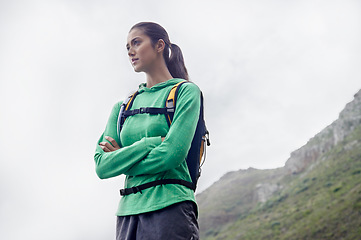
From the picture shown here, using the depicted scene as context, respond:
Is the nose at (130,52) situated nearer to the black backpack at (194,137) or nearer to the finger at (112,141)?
the black backpack at (194,137)

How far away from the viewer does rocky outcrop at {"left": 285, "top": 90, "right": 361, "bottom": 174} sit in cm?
5872

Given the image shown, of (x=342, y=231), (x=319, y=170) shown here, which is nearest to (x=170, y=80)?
(x=342, y=231)

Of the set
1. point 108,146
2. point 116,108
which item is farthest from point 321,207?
point 108,146

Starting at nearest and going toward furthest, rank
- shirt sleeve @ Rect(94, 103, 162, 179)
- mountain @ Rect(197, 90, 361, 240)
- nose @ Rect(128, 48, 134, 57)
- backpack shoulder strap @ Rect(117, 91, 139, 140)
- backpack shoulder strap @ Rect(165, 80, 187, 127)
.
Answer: shirt sleeve @ Rect(94, 103, 162, 179) < backpack shoulder strap @ Rect(165, 80, 187, 127) < backpack shoulder strap @ Rect(117, 91, 139, 140) < nose @ Rect(128, 48, 134, 57) < mountain @ Rect(197, 90, 361, 240)

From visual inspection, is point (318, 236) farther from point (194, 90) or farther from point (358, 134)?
point (194, 90)

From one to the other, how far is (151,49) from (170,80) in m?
0.26

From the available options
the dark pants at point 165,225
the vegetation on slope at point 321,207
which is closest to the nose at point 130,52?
the dark pants at point 165,225

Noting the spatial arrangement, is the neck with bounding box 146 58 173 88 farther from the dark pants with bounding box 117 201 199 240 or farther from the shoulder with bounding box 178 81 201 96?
the dark pants with bounding box 117 201 199 240

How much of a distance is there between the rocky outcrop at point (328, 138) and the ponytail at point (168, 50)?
195 ft

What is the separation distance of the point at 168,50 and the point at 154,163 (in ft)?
3.17

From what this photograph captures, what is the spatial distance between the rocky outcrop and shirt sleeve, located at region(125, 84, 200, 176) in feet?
197

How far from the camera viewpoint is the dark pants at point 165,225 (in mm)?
1970

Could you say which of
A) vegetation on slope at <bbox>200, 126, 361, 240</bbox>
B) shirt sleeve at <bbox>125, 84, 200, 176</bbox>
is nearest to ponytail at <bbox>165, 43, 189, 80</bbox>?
shirt sleeve at <bbox>125, 84, 200, 176</bbox>

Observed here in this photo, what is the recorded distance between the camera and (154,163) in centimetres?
207
